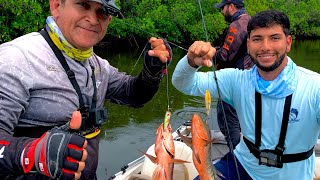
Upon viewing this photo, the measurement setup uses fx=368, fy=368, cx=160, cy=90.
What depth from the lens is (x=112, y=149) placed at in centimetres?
1012

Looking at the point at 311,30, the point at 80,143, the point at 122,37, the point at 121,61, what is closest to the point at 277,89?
the point at 80,143

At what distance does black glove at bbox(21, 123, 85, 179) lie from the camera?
177 cm

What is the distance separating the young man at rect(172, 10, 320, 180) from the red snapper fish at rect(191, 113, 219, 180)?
777 mm

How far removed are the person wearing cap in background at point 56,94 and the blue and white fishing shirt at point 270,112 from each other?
0.91m

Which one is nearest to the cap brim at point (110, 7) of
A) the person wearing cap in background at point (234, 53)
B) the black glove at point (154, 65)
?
the black glove at point (154, 65)

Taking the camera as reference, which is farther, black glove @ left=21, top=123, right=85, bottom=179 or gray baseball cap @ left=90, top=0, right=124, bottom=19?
gray baseball cap @ left=90, top=0, right=124, bottom=19

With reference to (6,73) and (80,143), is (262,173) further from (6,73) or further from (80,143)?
(6,73)

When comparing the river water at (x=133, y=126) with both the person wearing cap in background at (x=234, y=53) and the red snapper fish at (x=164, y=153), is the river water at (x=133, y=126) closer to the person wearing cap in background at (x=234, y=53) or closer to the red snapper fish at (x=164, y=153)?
the person wearing cap in background at (x=234, y=53)

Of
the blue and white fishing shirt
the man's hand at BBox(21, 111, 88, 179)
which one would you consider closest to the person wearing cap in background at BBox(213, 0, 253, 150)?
the blue and white fishing shirt

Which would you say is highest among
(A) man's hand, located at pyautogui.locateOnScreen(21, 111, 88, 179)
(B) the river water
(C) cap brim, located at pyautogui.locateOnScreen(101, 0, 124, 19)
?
(C) cap brim, located at pyautogui.locateOnScreen(101, 0, 124, 19)

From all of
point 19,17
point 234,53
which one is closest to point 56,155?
point 234,53

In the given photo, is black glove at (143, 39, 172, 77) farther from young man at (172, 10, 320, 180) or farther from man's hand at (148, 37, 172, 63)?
young man at (172, 10, 320, 180)

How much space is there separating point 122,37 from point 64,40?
30.1 metres

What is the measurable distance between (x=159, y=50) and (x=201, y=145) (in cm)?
81
